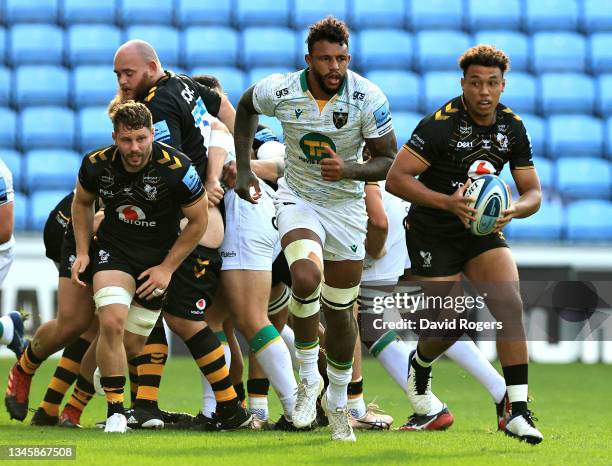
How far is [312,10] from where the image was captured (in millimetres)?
16328

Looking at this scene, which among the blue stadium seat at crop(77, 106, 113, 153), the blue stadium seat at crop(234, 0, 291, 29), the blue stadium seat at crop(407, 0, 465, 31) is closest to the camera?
the blue stadium seat at crop(77, 106, 113, 153)

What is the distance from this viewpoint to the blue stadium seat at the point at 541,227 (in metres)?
13.5

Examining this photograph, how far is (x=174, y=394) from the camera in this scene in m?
9.68

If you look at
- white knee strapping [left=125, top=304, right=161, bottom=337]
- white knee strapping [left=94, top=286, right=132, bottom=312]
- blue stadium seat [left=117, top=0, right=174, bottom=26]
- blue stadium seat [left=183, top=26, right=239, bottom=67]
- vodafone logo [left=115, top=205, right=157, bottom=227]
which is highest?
blue stadium seat [left=117, top=0, right=174, bottom=26]

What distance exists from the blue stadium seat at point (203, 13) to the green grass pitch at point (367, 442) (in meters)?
7.84

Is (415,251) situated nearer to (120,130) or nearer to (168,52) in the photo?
(120,130)

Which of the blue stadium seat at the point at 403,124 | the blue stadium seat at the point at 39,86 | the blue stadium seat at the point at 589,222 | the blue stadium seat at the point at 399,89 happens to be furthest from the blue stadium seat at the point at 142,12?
the blue stadium seat at the point at 589,222

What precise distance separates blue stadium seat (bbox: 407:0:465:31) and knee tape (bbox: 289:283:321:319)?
10.6 metres

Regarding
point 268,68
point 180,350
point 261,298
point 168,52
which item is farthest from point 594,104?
point 261,298

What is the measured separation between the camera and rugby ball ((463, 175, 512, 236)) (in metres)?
6.34

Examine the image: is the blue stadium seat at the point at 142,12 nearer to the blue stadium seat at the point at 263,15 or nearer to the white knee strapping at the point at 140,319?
the blue stadium seat at the point at 263,15

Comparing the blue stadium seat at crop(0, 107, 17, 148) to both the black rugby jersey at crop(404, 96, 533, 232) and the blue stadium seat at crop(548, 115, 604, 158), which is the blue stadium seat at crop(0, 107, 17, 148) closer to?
the blue stadium seat at crop(548, 115, 604, 158)

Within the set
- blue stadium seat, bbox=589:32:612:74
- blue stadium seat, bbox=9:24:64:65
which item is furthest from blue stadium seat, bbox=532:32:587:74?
blue stadium seat, bbox=9:24:64:65

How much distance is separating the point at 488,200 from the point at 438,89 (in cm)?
927
